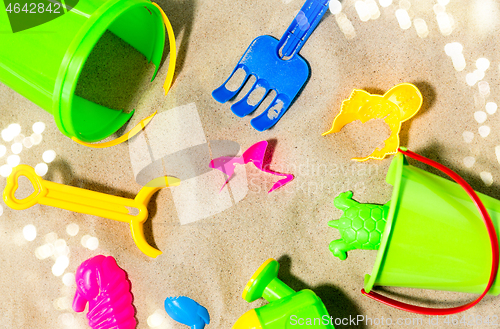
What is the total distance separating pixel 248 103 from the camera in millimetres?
837

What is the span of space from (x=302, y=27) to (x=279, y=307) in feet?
2.07

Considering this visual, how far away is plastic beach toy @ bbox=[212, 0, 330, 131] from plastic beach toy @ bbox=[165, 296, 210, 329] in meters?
0.45

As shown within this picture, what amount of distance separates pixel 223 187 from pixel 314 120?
0.27 m

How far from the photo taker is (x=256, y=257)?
0.81 m

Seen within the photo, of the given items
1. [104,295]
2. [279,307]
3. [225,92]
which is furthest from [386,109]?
[104,295]

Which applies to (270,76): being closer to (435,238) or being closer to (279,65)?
(279,65)

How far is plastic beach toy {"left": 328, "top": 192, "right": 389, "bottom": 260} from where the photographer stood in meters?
0.72

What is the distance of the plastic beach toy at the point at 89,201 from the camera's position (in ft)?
2.62

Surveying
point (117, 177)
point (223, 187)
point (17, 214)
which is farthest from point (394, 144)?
point (17, 214)

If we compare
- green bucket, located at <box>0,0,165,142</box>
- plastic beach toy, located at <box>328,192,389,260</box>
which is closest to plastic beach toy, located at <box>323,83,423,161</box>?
plastic beach toy, located at <box>328,192,389,260</box>

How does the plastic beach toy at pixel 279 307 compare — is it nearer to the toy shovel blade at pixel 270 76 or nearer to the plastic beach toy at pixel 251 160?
the plastic beach toy at pixel 251 160

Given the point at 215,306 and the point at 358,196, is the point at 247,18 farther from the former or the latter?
the point at 215,306

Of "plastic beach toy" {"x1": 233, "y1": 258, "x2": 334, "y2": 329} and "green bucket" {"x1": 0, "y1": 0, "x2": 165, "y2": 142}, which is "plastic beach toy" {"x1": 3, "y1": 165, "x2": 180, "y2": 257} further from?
"plastic beach toy" {"x1": 233, "y1": 258, "x2": 334, "y2": 329}

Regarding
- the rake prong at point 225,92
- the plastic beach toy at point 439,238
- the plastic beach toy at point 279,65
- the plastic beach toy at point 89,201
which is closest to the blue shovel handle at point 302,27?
the plastic beach toy at point 279,65
